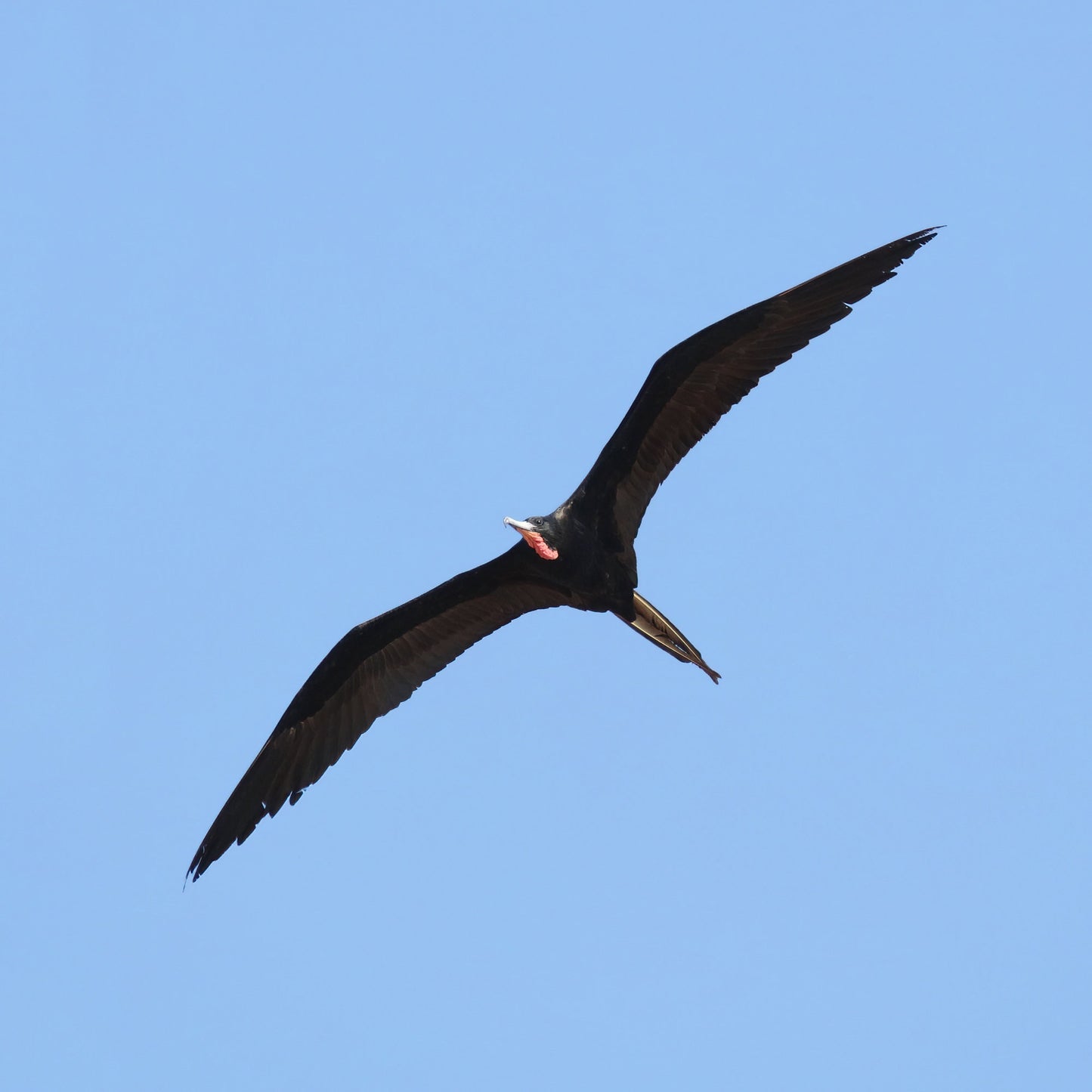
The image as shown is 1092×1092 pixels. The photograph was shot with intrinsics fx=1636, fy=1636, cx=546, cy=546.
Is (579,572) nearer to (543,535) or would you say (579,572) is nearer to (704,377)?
(543,535)

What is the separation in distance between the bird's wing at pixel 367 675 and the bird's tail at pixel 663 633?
33.6 inches

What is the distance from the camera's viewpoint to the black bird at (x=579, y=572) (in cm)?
1212

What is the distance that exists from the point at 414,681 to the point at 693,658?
8.33 ft

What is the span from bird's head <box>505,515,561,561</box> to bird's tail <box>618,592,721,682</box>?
2.55 ft

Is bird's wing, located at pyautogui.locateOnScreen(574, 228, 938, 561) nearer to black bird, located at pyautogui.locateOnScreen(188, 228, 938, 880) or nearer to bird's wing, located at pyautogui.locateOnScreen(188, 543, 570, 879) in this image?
black bird, located at pyautogui.locateOnScreen(188, 228, 938, 880)

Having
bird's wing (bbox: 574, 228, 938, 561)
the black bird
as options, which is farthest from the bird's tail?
bird's wing (bbox: 574, 228, 938, 561)

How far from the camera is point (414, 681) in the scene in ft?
45.5

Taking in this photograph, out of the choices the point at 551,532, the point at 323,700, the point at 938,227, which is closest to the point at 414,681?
the point at 323,700

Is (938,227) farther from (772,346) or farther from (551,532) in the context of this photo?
(551,532)

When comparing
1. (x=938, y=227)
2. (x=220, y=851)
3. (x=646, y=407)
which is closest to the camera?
(x=938, y=227)

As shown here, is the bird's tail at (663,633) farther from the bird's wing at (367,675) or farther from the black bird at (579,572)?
the bird's wing at (367,675)

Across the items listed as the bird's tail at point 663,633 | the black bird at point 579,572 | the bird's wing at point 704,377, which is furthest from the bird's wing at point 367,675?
the bird's wing at point 704,377

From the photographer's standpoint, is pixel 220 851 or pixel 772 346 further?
pixel 220 851

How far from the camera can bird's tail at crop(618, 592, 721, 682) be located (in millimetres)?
12789
